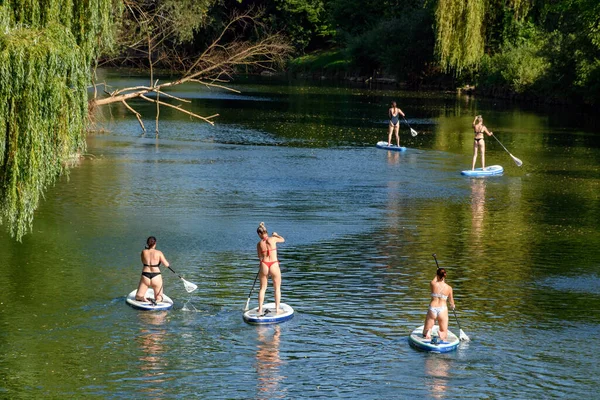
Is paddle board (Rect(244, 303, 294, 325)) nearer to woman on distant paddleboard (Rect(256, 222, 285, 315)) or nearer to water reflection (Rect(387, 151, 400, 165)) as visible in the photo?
woman on distant paddleboard (Rect(256, 222, 285, 315))

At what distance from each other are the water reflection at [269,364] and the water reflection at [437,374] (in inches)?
85.7

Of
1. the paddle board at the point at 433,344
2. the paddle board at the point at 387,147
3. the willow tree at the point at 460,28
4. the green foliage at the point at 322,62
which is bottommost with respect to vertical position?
the paddle board at the point at 433,344

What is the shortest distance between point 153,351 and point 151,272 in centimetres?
235

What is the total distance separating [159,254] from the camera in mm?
17922

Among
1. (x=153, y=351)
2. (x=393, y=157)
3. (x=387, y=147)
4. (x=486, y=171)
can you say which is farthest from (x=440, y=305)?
(x=387, y=147)

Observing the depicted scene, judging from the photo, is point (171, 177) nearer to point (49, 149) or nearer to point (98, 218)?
point (98, 218)

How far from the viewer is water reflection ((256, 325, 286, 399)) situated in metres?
14.3

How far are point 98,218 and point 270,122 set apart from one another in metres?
27.9

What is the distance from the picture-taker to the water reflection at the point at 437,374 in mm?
14336

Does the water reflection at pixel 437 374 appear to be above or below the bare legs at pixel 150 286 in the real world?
below

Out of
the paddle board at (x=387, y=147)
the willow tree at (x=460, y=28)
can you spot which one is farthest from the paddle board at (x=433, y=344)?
the willow tree at (x=460, y=28)

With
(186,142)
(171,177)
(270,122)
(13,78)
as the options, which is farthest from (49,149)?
(270,122)

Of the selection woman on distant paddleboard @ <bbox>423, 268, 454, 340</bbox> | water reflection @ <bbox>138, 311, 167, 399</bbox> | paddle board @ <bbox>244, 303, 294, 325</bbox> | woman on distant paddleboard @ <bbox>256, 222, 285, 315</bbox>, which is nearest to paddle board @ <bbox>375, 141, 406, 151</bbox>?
paddle board @ <bbox>244, 303, 294, 325</bbox>

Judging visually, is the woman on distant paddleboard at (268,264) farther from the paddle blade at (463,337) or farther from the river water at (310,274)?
the paddle blade at (463,337)
